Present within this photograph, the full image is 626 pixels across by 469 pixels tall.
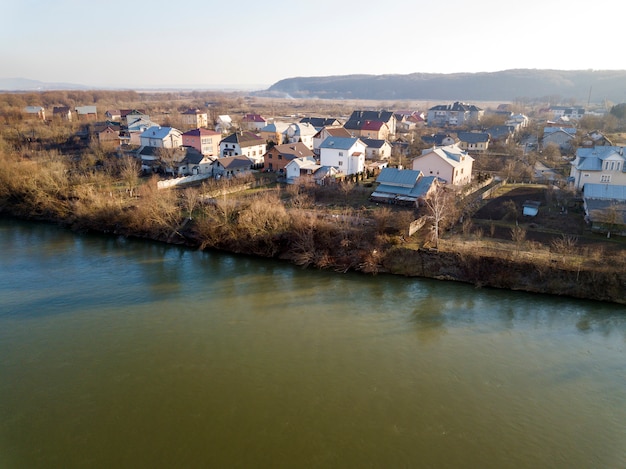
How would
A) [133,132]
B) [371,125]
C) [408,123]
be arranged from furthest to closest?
[408,123], [371,125], [133,132]

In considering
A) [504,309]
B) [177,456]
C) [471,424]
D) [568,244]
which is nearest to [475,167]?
[568,244]

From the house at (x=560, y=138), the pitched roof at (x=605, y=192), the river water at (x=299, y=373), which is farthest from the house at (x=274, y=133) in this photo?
the pitched roof at (x=605, y=192)

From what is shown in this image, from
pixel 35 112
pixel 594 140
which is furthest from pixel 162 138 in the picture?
pixel 594 140

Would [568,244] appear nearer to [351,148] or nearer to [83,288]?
[351,148]

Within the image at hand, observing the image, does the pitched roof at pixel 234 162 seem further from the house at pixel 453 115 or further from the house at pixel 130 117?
the house at pixel 453 115

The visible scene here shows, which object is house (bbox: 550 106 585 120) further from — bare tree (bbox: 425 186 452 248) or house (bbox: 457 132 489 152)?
bare tree (bbox: 425 186 452 248)

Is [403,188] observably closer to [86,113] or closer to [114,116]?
[114,116]

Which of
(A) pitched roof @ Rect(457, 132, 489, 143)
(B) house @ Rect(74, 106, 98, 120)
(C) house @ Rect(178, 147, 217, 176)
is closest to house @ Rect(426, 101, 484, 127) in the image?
(A) pitched roof @ Rect(457, 132, 489, 143)

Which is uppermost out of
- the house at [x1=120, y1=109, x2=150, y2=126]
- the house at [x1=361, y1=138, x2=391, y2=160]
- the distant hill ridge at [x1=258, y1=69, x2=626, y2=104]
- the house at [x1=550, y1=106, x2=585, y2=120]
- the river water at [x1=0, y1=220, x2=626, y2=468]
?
the distant hill ridge at [x1=258, y1=69, x2=626, y2=104]
